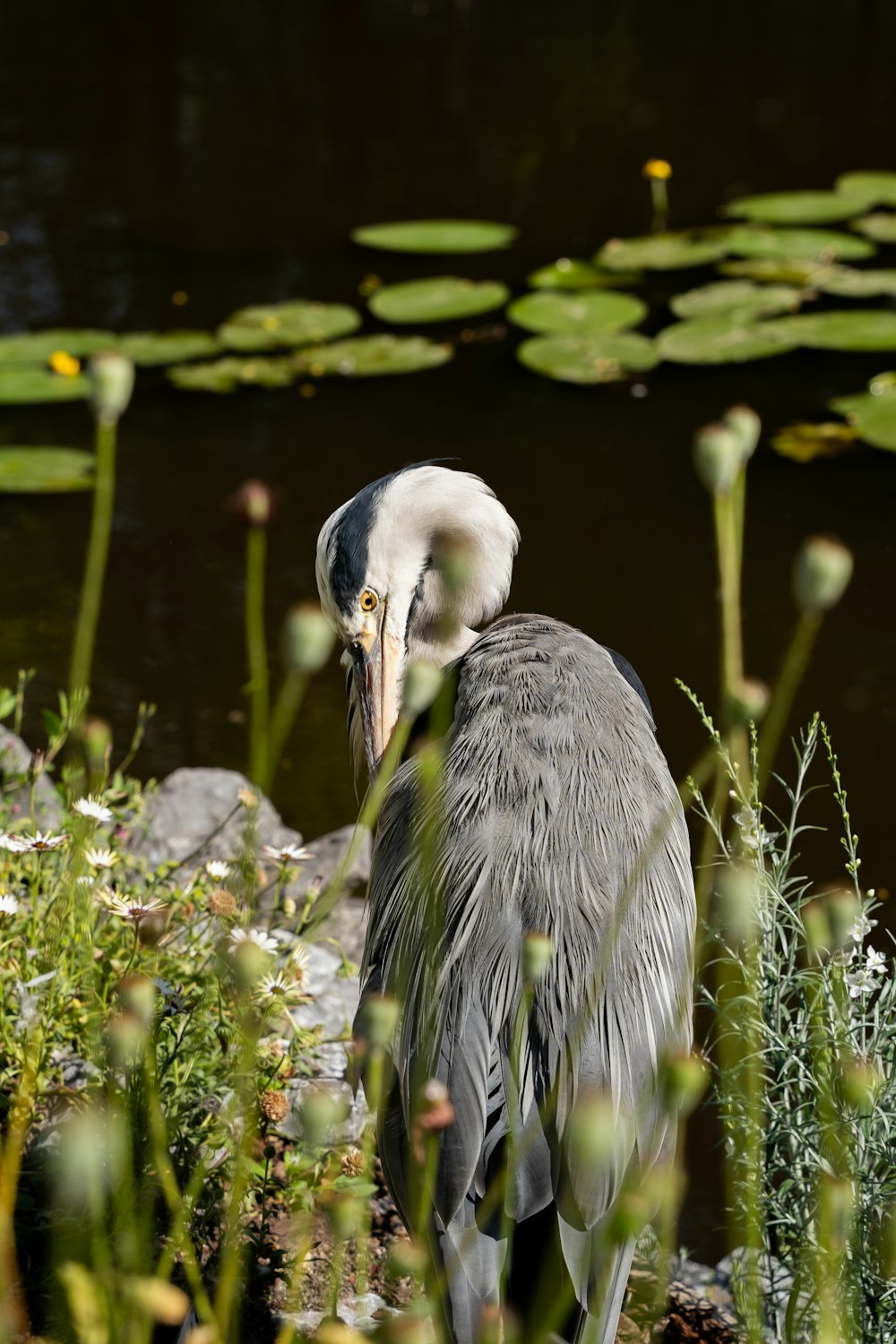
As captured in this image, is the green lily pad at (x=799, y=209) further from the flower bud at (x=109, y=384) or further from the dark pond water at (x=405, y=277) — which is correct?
the flower bud at (x=109, y=384)

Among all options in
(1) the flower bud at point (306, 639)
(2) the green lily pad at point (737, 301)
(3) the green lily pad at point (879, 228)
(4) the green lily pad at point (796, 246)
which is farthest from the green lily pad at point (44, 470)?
(1) the flower bud at point (306, 639)

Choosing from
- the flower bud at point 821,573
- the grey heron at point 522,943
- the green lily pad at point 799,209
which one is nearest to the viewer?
the flower bud at point 821,573

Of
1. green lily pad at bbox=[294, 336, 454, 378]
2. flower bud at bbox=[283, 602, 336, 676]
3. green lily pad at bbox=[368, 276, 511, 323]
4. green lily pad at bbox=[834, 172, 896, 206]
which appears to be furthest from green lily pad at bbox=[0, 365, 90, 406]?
flower bud at bbox=[283, 602, 336, 676]

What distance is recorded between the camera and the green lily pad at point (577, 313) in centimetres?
597

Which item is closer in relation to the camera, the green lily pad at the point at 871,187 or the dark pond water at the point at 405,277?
the dark pond water at the point at 405,277

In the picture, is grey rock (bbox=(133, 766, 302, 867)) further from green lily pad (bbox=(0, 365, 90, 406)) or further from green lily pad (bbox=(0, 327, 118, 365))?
green lily pad (bbox=(0, 327, 118, 365))

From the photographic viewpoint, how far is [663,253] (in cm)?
651

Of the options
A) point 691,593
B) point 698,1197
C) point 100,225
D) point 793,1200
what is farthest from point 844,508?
point 100,225

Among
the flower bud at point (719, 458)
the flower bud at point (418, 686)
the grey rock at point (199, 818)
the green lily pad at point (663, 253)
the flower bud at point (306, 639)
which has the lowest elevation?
the grey rock at point (199, 818)

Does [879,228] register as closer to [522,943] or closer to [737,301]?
[737,301]

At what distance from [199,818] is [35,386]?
8.50 ft

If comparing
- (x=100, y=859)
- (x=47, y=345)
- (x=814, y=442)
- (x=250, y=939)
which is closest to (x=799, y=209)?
(x=814, y=442)

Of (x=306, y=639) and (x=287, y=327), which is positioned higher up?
(x=306, y=639)

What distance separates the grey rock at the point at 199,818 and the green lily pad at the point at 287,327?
8.52 ft
